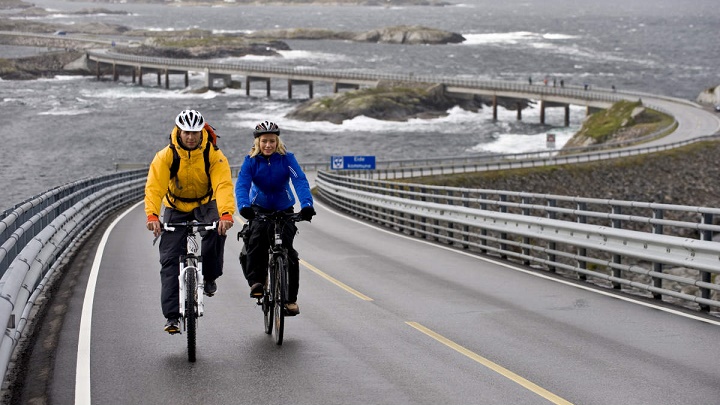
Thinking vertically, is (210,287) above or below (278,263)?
below

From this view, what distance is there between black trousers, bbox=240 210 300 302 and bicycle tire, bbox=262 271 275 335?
12 centimetres

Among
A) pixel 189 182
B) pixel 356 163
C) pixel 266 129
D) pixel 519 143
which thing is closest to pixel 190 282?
pixel 189 182

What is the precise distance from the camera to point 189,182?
31.3 feet

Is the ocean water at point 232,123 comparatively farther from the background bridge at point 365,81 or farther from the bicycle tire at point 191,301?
the bicycle tire at point 191,301

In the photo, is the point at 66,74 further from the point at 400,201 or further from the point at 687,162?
the point at 400,201

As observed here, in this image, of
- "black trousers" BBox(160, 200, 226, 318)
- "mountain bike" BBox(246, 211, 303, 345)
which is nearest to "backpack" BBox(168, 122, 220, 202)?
"black trousers" BBox(160, 200, 226, 318)

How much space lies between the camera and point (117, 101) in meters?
124

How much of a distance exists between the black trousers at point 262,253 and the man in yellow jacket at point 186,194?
2.00 ft

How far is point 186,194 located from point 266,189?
3.17 ft

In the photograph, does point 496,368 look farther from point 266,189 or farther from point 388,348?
point 266,189

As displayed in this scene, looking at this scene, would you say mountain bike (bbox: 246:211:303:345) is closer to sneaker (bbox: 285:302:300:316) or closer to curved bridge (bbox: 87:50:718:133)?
sneaker (bbox: 285:302:300:316)

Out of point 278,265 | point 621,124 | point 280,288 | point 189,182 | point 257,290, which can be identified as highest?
point 189,182

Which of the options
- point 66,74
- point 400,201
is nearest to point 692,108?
point 400,201

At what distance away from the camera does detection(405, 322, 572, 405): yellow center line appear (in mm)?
8406
